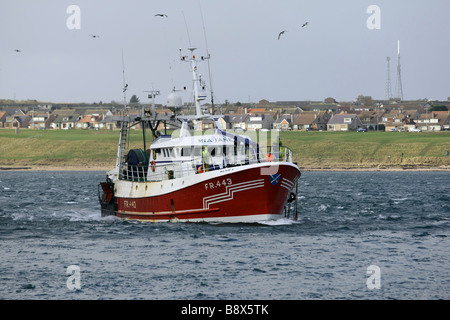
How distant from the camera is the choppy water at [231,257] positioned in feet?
88.7

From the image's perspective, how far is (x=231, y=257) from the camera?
107 ft

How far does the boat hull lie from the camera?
38.6 m

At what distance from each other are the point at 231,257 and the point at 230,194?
7.02m

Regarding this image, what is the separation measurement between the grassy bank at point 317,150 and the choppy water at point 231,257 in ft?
285

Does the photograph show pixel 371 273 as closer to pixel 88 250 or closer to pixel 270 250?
pixel 270 250

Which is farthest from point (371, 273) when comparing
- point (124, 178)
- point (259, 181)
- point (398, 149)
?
point (398, 149)

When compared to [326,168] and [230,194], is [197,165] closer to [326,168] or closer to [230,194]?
[230,194]

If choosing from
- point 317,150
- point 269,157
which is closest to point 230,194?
point 269,157

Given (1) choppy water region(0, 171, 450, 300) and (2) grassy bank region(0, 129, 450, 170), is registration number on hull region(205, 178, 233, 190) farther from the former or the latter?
(2) grassy bank region(0, 129, 450, 170)

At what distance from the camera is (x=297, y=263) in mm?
31328

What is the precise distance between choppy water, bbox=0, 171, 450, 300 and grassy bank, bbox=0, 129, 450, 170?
285 ft

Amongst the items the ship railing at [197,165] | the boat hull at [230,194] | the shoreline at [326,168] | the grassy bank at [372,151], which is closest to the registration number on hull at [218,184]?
A: the boat hull at [230,194]

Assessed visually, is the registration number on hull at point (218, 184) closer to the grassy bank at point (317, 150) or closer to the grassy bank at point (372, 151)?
the grassy bank at point (317, 150)
